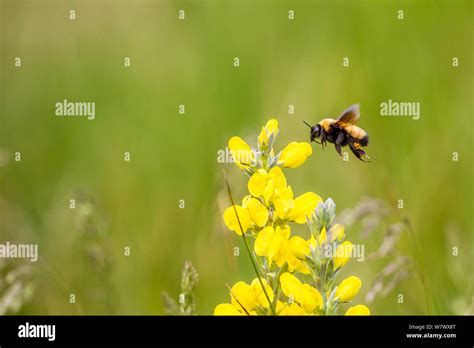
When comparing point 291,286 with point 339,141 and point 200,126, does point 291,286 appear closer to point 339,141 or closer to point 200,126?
point 339,141

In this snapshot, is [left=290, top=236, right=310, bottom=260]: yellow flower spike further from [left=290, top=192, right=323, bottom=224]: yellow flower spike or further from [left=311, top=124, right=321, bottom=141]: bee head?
[left=311, top=124, right=321, bottom=141]: bee head

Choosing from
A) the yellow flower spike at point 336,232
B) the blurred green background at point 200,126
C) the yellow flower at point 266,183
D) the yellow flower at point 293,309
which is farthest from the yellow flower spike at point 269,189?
the blurred green background at point 200,126

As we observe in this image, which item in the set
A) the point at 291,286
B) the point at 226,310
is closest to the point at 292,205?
the point at 291,286

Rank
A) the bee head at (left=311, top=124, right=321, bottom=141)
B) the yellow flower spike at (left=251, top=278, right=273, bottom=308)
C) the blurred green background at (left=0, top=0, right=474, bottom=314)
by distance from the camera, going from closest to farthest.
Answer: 1. the yellow flower spike at (left=251, top=278, right=273, bottom=308)
2. the bee head at (left=311, top=124, right=321, bottom=141)
3. the blurred green background at (left=0, top=0, right=474, bottom=314)

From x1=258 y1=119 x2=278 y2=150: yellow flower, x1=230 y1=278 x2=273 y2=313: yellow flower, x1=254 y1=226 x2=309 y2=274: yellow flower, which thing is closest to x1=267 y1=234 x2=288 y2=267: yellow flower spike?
x1=254 y1=226 x2=309 y2=274: yellow flower

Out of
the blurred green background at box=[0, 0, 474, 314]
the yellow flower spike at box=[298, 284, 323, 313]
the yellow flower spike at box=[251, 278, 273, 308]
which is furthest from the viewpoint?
the blurred green background at box=[0, 0, 474, 314]

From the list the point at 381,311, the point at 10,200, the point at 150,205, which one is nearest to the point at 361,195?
the point at 381,311
